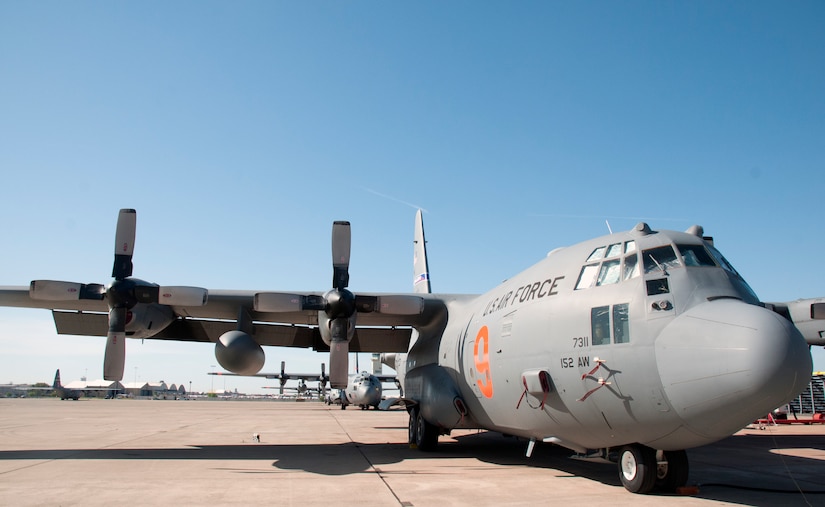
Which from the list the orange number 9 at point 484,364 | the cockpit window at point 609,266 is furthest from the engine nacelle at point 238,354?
the cockpit window at point 609,266

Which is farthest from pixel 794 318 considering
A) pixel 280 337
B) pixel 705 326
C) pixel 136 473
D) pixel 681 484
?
pixel 136 473

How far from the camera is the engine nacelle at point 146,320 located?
14465 millimetres

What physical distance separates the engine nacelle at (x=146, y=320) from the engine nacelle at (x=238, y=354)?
A: 2449 mm

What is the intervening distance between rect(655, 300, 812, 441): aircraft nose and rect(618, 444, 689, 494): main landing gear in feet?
3.66

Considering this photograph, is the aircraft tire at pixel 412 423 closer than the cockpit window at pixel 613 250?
No

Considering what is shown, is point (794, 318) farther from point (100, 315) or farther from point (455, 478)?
point (100, 315)

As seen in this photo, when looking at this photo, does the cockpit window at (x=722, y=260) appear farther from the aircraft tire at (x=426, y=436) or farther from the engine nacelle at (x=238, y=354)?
the engine nacelle at (x=238, y=354)

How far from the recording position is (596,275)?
A: 880 centimetres

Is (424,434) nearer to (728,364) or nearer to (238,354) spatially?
(238,354)

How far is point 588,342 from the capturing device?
8289 mm

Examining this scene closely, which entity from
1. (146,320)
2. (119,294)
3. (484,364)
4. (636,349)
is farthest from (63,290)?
(636,349)

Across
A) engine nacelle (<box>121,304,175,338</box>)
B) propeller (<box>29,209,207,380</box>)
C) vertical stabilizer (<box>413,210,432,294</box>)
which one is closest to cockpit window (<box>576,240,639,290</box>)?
propeller (<box>29,209,207,380</box>)

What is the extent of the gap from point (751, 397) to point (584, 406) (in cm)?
233

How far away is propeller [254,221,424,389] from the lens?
14.1 meters
